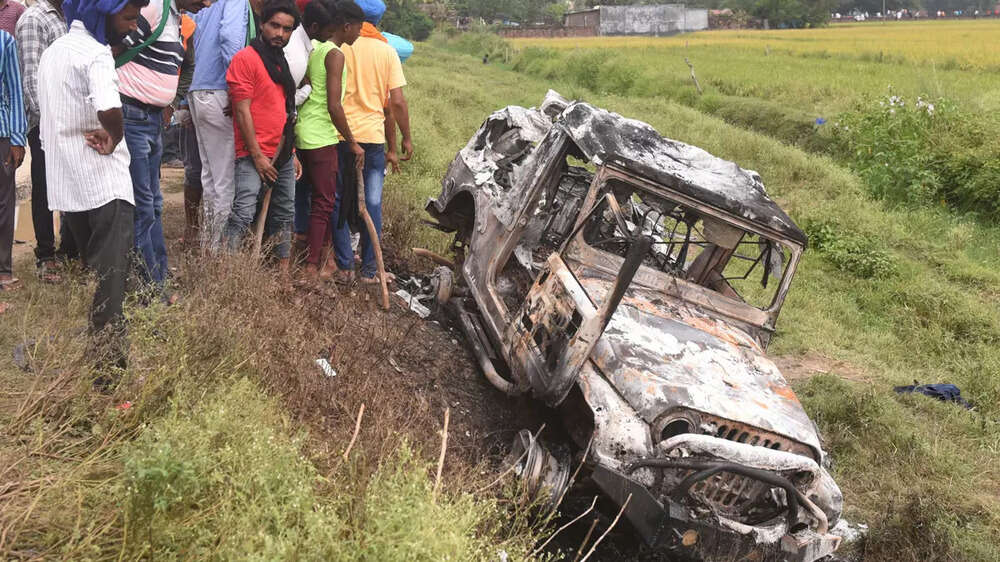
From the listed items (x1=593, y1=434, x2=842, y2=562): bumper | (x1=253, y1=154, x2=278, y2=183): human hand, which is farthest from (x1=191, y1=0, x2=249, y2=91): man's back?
(x1=593, y1=434, x2=842, y2=562): bumper

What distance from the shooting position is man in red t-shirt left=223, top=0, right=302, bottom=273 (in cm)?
541

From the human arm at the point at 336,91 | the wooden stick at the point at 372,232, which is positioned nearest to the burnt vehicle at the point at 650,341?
the wooden stick at the point at 372,232

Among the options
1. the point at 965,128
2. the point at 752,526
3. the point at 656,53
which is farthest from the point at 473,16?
the point at 752,526

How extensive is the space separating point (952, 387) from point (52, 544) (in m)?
6.71

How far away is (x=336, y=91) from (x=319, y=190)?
2.32 ft

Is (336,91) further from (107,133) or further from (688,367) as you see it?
(688,367)

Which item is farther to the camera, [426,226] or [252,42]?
[426,226]

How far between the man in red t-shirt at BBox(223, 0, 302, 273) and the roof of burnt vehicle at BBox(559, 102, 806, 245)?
188 centimetres

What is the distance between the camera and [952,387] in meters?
7.15

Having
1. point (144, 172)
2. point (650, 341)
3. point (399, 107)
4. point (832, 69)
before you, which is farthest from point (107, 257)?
point (832, 69)

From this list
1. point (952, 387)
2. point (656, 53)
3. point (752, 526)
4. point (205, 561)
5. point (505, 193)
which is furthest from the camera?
point (656, 53)

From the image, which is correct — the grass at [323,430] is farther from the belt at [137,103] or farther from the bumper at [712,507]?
the belt at [137,103]

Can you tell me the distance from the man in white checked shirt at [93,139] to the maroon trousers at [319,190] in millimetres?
1977

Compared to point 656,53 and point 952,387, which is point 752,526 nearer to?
point 952,387
